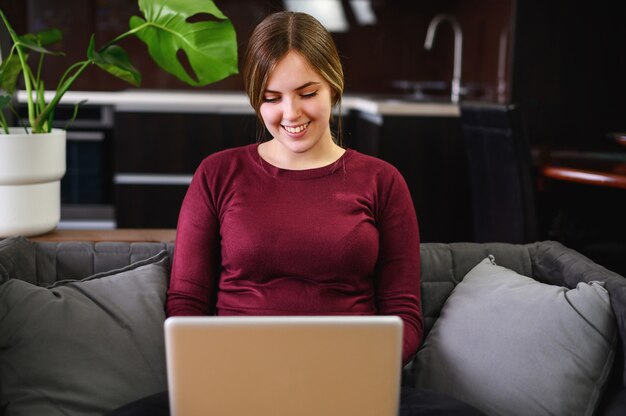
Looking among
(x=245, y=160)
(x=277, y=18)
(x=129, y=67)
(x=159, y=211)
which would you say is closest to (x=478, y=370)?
(x=245, y=160)

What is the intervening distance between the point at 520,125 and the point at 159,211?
223cm

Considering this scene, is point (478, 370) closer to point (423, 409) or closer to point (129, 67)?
point (423, 409)

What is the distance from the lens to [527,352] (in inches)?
66.3

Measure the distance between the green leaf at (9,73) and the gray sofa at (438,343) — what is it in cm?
39

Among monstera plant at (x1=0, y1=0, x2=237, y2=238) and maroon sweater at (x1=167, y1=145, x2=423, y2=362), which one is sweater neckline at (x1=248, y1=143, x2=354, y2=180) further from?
monstera plant at (x1=0, y1=0, x2=237, y2=238)

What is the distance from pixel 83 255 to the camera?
1.96 m

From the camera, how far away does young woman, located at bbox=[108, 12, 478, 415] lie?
1683mm

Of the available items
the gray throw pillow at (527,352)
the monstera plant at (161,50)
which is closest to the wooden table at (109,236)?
the monstera plant at (161,50)

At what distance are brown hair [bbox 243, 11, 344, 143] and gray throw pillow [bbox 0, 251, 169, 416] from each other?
1.74 ft

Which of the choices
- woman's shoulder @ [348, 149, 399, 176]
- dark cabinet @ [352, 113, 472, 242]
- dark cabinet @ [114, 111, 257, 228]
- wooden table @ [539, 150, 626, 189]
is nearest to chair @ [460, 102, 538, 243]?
wooden table @ [539, 150, 626, 189]

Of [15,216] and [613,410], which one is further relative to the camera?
[15,216]

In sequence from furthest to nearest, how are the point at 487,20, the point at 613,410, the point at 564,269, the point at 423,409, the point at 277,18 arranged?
the point at 487,20, the point at 564,269, the point at 277,18, the point at 613,410, the point at 423,409

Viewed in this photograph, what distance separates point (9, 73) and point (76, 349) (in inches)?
29.2

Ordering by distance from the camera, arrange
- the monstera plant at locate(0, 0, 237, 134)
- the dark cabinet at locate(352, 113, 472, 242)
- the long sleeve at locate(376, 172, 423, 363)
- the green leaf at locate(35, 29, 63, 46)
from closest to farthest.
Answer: the long sleeve at locate(376, 172, 423, 363), the monstera plant at locate(0, 0, 237, 134), the green leaf at locate(35, 29, 63, 46), the dark cabinet at locate(352, 113, 472, 242)
